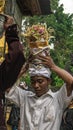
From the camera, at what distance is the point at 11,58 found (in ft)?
10.1

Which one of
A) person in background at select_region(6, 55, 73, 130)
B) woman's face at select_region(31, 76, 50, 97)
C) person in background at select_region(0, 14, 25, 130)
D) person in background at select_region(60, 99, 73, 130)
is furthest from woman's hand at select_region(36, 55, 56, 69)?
person in background at select_region(0, 14, 25, 130)

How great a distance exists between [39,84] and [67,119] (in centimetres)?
41

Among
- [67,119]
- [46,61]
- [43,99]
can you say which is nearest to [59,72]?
[46,61]

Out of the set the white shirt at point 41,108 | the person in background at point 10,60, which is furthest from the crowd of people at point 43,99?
the person in background at point 10,60

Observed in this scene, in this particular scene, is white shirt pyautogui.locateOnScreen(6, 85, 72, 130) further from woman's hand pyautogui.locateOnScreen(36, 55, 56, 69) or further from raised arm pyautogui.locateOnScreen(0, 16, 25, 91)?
raised arm pyautogui.locateOnScreen(0, 16, 25, 91)

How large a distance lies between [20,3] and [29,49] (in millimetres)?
6751

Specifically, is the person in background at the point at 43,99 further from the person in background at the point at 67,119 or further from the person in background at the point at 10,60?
the person in background at the point at 10,60

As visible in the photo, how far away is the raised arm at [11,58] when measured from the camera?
10.1 feet

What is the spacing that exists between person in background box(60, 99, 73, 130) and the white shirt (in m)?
0.05

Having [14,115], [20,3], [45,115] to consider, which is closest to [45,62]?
[45,115]

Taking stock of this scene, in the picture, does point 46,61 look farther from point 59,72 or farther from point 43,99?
point 43,99

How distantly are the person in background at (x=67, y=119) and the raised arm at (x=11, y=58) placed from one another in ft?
2.92

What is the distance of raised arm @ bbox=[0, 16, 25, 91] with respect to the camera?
10.1 feet

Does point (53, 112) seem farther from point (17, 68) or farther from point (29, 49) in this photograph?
point (17, 68)
